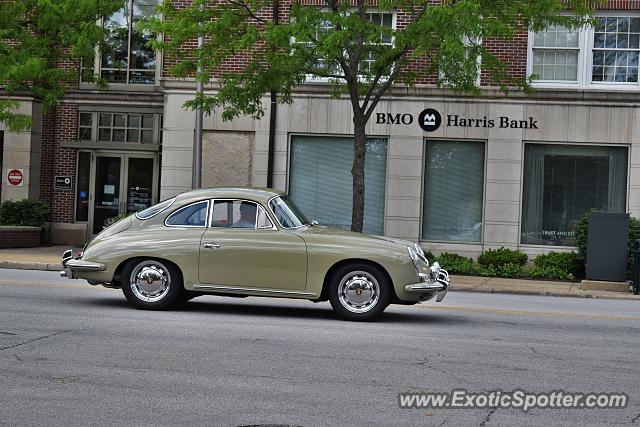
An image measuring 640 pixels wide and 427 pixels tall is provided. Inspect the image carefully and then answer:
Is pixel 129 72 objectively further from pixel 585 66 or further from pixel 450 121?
pixel 585 66

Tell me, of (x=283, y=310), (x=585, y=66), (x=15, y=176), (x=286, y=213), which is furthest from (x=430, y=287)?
(x=15, y=176)

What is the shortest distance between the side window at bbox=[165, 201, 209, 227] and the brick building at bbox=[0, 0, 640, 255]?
455 inches

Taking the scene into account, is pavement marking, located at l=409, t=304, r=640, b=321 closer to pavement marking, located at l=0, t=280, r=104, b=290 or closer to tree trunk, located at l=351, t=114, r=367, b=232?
pavement marking, located at l=0, t=280, r=104, b=290

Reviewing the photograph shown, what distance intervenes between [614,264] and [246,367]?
1223 centimetres

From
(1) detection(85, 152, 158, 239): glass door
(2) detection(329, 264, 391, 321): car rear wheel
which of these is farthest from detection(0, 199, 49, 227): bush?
(2) detection(329, 264, 391, 321): car rear wheel

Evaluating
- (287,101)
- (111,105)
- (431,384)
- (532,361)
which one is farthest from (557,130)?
(431,384)

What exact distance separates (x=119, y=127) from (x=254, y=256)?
16.4 meters

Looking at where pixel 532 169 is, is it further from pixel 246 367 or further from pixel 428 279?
pixel 246 367

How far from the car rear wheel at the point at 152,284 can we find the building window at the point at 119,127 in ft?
49.4

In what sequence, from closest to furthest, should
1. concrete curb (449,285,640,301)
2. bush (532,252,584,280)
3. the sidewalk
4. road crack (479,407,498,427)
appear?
road crack (479,407,498,427) < concrete curb (449,285,640,301) < the sidewalk < bush (532,252,584,280)

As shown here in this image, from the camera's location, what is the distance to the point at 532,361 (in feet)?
29.1

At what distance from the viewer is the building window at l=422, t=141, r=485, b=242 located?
23.0m

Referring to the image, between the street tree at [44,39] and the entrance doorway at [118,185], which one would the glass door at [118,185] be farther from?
the street tree at [44,39]

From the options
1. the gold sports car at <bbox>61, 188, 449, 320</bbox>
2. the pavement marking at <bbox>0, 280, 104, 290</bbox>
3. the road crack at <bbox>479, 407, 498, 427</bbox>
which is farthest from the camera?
the pavement marking at <bbox>0, 280, 104, 290</bbox>
